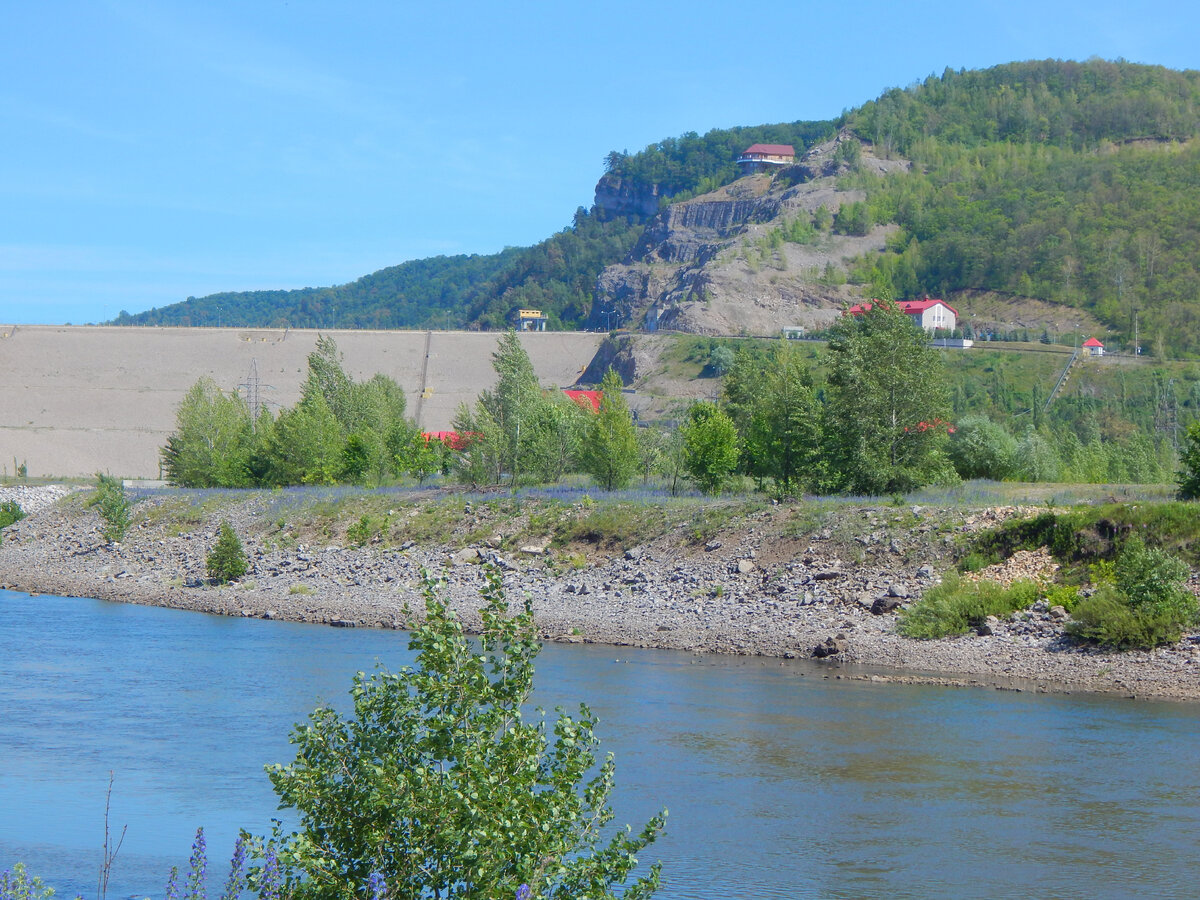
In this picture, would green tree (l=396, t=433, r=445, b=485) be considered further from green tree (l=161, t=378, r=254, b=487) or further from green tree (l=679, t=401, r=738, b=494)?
green tree (l=679, t=401, r=738, b=494)

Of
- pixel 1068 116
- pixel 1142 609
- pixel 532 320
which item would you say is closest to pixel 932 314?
pixel 532 320

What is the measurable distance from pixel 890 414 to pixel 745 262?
100375 mm

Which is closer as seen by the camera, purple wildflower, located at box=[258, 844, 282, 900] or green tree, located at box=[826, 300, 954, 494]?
purple wildflower, located at box=[258, 844, 282, 900]

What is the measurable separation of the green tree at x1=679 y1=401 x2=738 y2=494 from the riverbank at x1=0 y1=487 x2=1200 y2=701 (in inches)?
223

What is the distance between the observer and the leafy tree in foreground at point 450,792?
18.7ft

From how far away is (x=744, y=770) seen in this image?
16.3 metres

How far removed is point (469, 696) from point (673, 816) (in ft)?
28.5

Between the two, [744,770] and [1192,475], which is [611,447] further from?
[744,770]

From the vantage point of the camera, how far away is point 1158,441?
6875 centimetres

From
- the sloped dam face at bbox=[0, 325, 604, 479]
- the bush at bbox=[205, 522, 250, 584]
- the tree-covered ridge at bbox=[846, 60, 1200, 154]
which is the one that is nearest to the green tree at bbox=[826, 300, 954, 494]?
the bush at bbox=[205, 522, 250, 584]

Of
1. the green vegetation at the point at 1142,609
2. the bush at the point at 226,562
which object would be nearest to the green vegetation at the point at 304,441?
the bush at the point at 226,562

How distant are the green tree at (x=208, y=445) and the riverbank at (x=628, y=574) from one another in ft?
29.0

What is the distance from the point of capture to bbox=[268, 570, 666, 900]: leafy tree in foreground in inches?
224

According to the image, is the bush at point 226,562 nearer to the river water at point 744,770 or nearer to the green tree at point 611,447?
the river water at point 744,770
